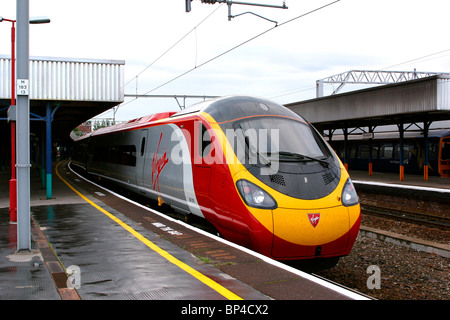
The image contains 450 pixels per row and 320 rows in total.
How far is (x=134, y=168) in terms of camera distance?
12.5 meters

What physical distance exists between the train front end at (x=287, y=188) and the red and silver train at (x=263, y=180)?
0.01 metres

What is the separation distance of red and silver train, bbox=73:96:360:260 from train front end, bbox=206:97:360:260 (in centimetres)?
1

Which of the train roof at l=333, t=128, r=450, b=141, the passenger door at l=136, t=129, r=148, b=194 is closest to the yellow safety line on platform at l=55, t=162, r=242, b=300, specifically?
Result: the passenger door at l=136, t=129, r=148, b=194

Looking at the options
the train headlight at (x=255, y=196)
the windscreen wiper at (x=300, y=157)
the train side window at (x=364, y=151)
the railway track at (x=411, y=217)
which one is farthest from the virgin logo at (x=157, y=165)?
the train side window at (x=364, y=151)

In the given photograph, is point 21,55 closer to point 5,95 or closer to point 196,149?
point 196,149

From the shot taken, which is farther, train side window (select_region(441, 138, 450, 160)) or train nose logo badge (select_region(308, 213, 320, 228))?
train side window (select_region(441, 138, 450, 160))

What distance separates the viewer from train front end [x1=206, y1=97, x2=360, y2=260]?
5801 millimetres

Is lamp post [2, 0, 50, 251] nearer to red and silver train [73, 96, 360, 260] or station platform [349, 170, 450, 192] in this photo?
red and silver train [73, 96, 360, 260]

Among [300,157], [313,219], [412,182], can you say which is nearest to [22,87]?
[300,157]

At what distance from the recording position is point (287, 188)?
6.05 metres

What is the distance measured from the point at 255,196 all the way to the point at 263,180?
310mm

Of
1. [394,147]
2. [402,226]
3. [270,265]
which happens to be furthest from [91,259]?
[394,147]

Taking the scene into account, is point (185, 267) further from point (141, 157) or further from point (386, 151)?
point (386, 151)
